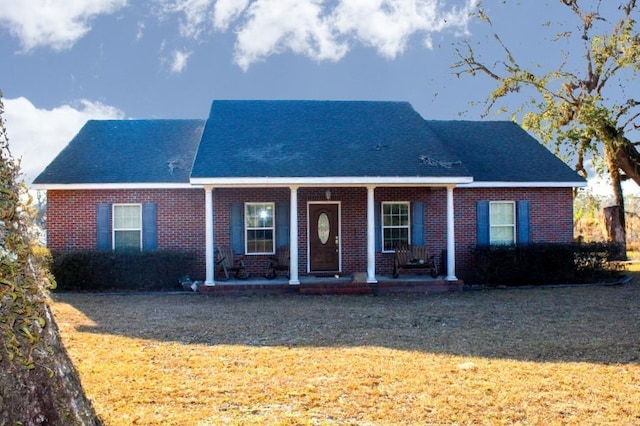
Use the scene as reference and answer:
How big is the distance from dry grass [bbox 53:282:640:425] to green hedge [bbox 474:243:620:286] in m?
3.37

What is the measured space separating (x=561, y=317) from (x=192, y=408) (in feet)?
25.1

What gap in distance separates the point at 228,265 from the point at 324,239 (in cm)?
286

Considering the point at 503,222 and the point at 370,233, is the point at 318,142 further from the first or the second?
the point at 503,222

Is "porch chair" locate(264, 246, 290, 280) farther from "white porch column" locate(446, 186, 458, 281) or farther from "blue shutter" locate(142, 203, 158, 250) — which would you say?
"white porch column" locate(446, 186, 458, 281)

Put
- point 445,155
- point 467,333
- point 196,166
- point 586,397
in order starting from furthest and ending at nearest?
1. point 445,155
2. point 196,166
3. point 467,333
4. point 586,397

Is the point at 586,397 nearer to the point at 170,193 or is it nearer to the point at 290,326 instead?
the point at 290,326

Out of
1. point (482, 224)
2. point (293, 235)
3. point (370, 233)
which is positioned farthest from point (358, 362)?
point (482, 224)

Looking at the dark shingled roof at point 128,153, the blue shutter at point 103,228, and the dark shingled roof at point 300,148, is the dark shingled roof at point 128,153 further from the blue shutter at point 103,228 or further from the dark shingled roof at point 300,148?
the blue shutter at point 103,228

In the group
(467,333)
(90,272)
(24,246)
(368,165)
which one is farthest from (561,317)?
(90,272)

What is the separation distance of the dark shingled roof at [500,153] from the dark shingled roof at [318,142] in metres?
1.64

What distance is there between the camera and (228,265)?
15398 mm

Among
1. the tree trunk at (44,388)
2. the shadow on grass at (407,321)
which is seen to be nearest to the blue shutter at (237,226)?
the shadow on grass at (407,321)

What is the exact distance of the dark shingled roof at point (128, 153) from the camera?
51.9 ft

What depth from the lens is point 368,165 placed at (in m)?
14.7
